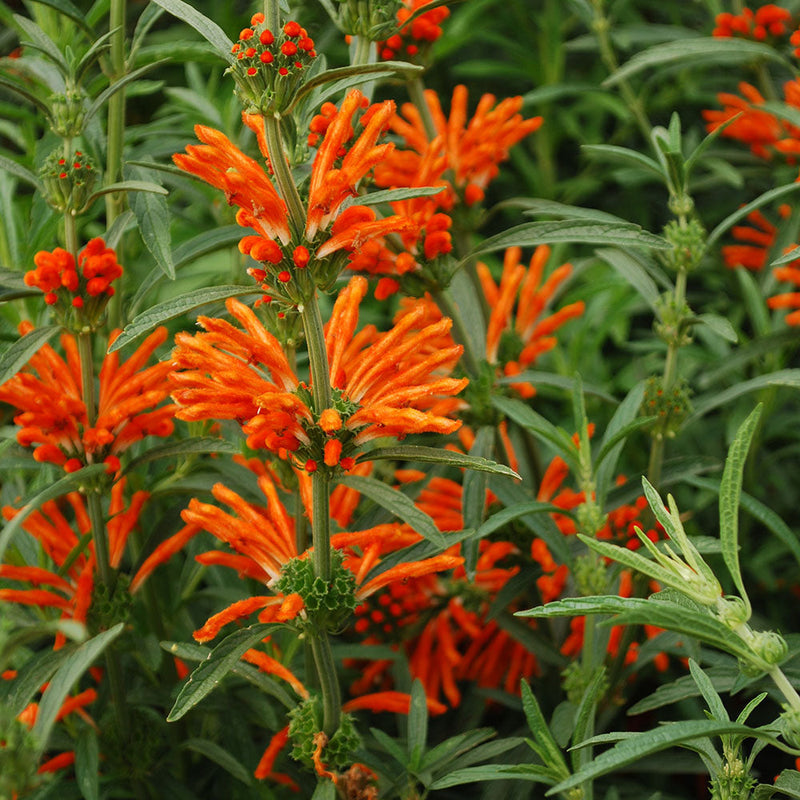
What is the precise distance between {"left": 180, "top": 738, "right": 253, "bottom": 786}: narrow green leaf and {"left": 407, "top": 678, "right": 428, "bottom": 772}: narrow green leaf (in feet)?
0.65

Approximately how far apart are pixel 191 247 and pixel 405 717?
29.2 inches

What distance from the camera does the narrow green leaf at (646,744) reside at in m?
0.76

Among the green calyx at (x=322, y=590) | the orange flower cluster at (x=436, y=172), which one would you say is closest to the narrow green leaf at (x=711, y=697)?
the green calyx at (x=322, y=590)

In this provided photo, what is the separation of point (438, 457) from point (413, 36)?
2.44 ft

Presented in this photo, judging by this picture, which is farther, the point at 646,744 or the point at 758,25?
the point at 758,25

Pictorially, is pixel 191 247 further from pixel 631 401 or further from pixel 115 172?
pixel 631 401

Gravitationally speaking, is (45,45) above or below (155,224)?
above

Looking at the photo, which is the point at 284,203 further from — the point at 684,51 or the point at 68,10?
the point at 684,51

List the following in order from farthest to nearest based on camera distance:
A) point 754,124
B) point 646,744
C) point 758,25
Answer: point 754,124, point 758,25, point 646,744

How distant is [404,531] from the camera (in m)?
1.19

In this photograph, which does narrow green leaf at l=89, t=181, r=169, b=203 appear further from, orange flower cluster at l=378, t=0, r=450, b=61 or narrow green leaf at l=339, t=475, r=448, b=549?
orange flower cluster at l=378, t=0, r=450, b=61

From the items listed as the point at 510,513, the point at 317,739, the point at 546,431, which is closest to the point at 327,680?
the point at 317,739

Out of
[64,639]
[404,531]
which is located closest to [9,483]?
[64,639]

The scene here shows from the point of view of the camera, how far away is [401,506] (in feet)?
3.32
